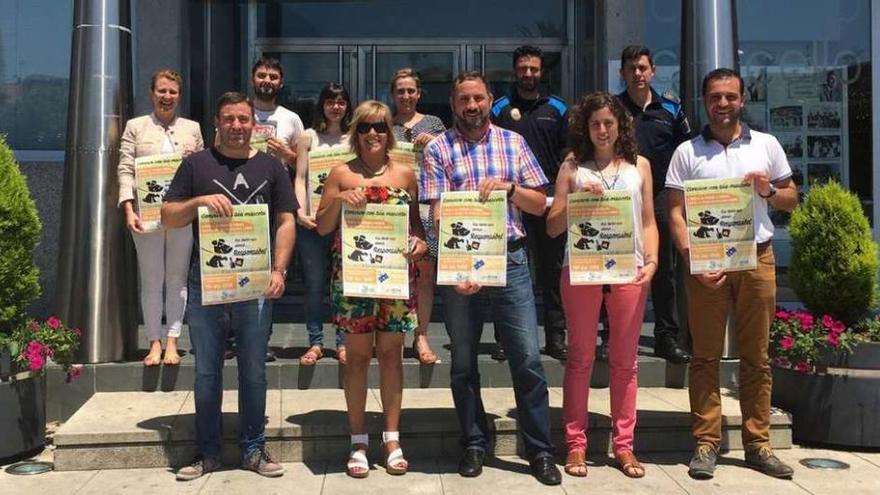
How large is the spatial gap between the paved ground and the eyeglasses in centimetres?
189

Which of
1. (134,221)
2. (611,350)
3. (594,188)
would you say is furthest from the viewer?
(134,221)

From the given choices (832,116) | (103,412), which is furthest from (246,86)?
(832,116)

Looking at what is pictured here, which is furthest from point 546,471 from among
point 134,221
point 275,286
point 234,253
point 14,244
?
point 14,244

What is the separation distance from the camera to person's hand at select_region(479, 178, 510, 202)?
4285mm

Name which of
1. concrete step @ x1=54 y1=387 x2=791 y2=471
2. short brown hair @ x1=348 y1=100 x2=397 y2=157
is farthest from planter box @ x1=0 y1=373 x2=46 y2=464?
short brown hair @ x1=348 y1=100 x2=397 y2=157

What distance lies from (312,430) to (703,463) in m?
2.25

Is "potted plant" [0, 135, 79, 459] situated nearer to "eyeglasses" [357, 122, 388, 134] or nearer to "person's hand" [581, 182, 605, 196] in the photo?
"eyeglasses" [357, 122, 388, 134]

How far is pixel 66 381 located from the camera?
5.59 m

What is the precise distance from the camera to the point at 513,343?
4.52 m

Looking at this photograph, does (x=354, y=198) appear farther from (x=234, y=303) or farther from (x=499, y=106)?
(x=499, y=106)

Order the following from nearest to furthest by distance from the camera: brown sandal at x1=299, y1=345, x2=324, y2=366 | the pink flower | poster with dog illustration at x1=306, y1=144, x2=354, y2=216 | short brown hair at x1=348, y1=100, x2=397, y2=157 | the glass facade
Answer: short brown hair at x1=348, y1=100, x2=397, y2=157 → the pink flower → poster with dog illustration at x1=306, y1=144, x2=354, y2=216 → brown sandal at x1=299, y1=345, x2=324, y2=366 → the glass facade

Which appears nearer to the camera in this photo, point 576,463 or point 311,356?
point 576,463

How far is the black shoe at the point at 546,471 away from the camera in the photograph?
4.49 metres

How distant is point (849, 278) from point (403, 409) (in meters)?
→ 2.96
